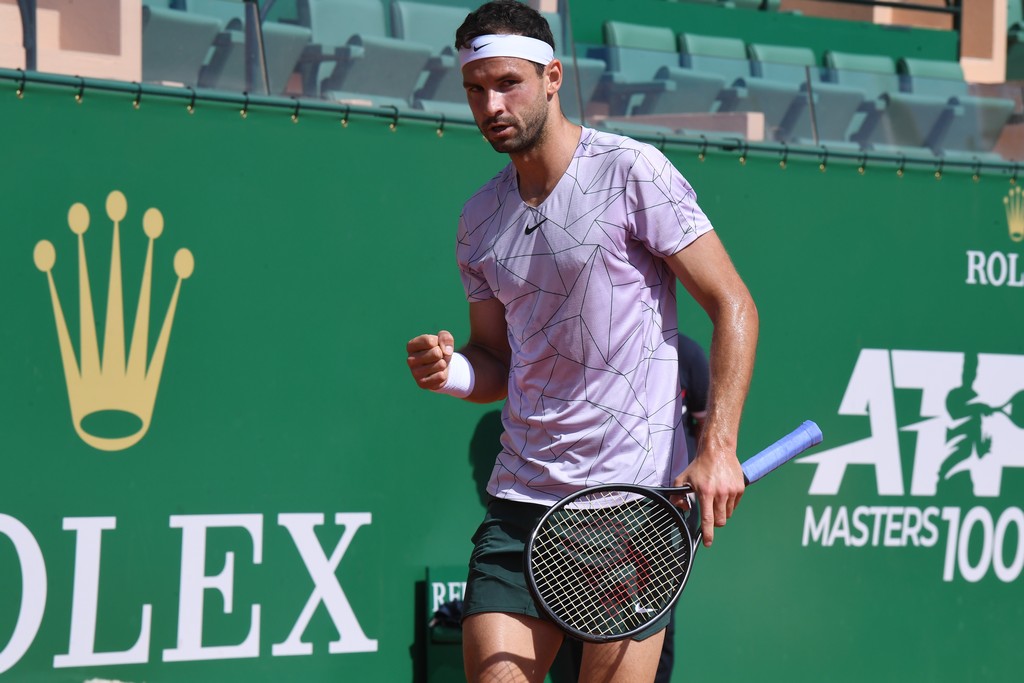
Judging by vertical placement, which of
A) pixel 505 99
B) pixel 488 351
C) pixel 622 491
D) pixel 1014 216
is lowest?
pixel 622 491

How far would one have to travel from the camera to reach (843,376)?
4938 millimetres

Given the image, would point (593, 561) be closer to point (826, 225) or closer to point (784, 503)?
point (784, 503)

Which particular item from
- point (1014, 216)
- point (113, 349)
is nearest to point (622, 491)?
point (113, 349)

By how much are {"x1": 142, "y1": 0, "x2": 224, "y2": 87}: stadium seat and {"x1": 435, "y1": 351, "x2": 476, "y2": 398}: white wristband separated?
1935mm

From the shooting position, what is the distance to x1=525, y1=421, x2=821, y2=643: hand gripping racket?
248 cm

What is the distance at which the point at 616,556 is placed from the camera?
253cm

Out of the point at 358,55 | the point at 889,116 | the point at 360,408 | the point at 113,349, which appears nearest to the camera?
the point at 113,349

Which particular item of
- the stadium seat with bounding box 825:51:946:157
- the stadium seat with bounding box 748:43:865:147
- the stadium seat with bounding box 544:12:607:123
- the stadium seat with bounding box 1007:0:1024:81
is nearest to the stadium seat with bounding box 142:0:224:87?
the stadium seat with bounding box 544:12:607:123

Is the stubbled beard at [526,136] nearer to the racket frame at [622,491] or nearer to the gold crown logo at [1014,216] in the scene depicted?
the racket frame at [622,491]

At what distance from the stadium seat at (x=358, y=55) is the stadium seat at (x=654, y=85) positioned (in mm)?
754

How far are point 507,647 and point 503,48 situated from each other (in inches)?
45.8

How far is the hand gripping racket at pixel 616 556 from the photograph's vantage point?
2.48 meters

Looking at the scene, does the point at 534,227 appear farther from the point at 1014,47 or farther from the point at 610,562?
the point at 1014,47

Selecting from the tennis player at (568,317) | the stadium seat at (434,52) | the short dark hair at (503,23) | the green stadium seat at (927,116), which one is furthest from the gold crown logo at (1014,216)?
the short dark hair at (503,23)
